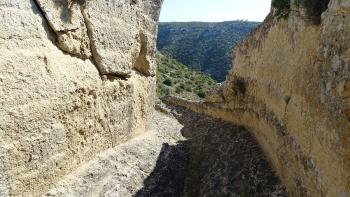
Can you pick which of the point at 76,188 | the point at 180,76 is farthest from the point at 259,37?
the point at 180,76

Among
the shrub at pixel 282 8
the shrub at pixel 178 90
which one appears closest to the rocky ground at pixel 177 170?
the shrub at pixel 282 8

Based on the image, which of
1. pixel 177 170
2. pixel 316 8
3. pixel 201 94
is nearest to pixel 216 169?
pixel 177 170

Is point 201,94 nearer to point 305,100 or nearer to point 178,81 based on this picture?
point 178,81

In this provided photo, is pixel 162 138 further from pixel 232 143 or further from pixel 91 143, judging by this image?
pixel 91 143

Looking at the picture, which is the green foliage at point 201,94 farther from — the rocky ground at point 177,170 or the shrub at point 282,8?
the shrub at point 282,8

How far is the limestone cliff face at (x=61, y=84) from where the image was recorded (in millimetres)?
7836

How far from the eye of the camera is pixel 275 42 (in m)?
11.9

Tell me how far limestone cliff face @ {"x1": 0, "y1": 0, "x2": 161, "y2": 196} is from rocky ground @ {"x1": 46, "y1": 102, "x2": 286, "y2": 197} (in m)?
0.43

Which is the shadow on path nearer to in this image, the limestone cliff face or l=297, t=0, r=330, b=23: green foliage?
the limestone cliff face

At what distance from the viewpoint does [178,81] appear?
182 feet

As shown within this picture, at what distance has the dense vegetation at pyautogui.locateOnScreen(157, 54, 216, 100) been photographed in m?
49.3

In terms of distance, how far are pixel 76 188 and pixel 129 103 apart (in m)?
3.82

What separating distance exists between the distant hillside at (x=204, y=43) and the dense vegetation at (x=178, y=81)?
8.75 meters

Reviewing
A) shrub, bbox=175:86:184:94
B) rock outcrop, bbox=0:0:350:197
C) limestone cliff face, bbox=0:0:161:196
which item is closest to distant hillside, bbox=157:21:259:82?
shrub, bbox=175:86:184:94
